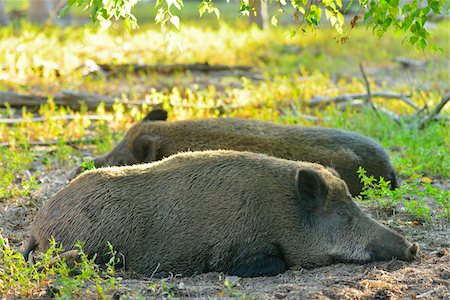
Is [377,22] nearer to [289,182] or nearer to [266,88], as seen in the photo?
[289,182]

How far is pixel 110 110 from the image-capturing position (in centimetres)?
1106

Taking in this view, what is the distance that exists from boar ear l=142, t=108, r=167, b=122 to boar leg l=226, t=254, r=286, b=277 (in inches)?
136

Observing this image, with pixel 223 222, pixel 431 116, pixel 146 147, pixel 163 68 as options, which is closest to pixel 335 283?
pixel 223 222

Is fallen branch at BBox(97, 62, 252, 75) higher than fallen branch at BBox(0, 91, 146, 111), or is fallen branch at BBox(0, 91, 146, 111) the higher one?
fallen branch at BBox(97, 62, 252, 75)

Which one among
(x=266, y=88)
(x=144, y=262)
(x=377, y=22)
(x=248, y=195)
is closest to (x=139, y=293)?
(x=144, y=262)

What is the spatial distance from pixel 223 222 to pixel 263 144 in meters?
2.20

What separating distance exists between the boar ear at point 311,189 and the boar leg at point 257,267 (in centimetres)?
50

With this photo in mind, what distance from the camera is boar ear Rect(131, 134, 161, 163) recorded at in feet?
24.5

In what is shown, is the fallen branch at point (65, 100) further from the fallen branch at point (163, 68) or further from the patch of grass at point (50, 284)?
the patch of grass at point (50, 284)

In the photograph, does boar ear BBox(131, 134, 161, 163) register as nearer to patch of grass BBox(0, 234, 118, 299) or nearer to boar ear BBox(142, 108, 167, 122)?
boar ear BBox(142, 108, 167, 122)

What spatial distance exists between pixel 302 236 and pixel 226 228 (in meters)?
0.58

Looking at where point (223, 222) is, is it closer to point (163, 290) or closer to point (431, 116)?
point (163, 290)

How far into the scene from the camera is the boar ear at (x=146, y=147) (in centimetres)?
746

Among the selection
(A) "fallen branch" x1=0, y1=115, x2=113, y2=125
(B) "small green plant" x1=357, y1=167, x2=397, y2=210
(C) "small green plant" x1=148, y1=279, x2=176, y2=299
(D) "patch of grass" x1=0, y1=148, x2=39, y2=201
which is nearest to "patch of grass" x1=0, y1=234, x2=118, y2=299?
(C) "small green plant" x1=148, y1=279, x2=176, y2=299
